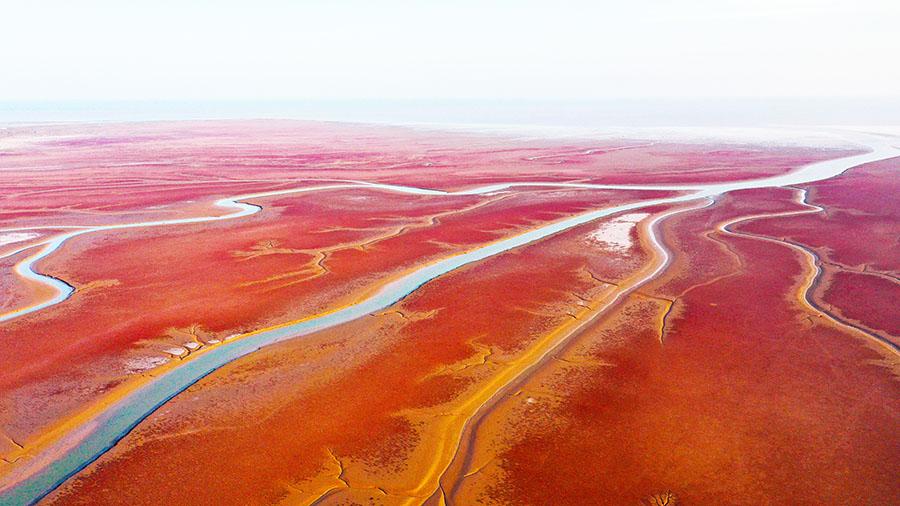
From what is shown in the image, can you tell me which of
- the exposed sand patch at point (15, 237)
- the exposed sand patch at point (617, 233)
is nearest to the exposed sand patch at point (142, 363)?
the exposed sand patch at point (617, 233)

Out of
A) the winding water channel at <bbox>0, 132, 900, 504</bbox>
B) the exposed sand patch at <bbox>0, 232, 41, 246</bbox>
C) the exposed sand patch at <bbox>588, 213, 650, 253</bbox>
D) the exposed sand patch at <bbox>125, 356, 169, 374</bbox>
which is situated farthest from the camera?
the exposed sand patch at <bbox>0, 232, 41, 246</bbox>

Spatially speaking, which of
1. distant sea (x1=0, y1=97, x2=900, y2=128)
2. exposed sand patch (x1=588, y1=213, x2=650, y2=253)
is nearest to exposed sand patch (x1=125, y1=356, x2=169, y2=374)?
exposed sand patch (x1=588, y1=213, x2=650, y2=253)

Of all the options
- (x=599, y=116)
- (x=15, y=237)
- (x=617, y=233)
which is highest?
(x=599, y=116)

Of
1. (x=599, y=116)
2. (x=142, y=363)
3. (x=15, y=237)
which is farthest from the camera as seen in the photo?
(x=599, y=116)

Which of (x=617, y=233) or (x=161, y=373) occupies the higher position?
(x=617, y=233)

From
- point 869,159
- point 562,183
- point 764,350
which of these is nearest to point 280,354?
point 764,350

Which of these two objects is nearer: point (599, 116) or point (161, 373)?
point (161, 373)

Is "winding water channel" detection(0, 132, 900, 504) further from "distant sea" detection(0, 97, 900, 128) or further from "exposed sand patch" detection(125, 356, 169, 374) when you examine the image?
"distant sea" detection(0, 97, 900, 128)

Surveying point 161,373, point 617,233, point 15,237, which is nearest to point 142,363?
point 161,373

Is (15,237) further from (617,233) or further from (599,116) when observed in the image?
(599,116)
